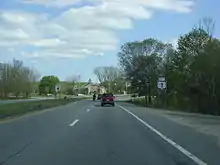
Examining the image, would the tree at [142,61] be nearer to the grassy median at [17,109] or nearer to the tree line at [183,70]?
the tree line at [183,70]

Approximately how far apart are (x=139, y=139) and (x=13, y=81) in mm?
105683

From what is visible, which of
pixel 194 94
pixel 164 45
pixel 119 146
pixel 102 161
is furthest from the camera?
pixel 164 45

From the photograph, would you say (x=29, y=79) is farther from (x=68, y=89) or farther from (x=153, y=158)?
(x=153, y=158)

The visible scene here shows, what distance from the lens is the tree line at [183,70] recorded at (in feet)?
191

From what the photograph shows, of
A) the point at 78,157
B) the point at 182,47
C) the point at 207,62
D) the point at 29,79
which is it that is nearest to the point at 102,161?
the point at 78,157

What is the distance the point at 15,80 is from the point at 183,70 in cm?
6414

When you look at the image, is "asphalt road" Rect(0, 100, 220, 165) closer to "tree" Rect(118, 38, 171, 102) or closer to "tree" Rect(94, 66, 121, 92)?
"tree" Rect(118, 38, 171, 102)

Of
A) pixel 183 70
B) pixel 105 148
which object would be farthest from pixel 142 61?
pixel 105 148

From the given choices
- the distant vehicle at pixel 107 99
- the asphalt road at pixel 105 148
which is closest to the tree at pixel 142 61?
the distant vehicle at pixel 107 99

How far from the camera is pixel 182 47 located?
67938mm

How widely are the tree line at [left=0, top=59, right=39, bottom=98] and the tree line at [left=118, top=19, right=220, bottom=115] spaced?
38066mm

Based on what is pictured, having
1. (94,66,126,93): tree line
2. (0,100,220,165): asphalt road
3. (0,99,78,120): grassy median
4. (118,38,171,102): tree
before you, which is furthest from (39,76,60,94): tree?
(0,100,220,165): asphalt road

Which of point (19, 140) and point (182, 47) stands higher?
point (182, 47)

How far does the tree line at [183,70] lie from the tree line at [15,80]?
125 ft
